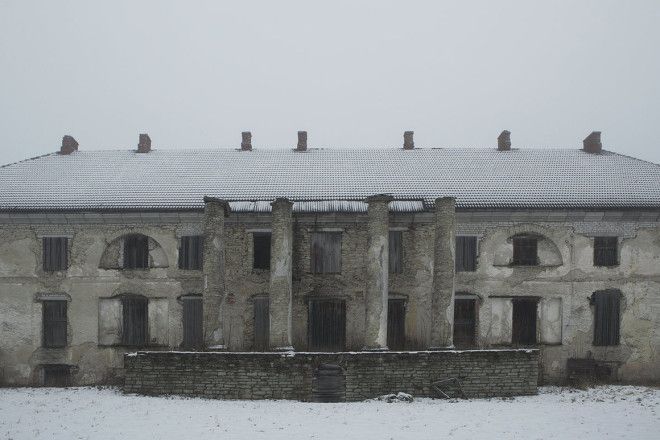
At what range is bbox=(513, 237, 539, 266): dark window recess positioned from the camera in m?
18.2

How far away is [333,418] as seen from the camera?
12266mm

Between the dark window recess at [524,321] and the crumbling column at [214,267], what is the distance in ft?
34.7

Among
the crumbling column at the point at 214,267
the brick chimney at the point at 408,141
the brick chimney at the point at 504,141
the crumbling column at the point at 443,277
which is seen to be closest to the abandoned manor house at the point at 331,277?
the crumbling column at the point at 443,277

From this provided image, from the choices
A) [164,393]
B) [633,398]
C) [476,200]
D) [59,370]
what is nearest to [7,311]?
[59,370]

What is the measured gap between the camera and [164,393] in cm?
1441

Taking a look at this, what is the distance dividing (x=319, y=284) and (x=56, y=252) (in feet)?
32.6

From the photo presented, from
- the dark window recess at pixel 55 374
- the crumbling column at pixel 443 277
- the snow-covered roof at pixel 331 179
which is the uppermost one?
→ the snow-covered roof at pixel 331 179

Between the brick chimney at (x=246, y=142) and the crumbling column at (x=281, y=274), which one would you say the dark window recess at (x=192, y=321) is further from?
the brick chimney at (x=246, y=142)

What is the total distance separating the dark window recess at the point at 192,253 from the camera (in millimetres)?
18250

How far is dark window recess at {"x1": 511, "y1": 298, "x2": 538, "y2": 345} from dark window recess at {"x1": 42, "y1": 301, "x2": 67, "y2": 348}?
16.7m

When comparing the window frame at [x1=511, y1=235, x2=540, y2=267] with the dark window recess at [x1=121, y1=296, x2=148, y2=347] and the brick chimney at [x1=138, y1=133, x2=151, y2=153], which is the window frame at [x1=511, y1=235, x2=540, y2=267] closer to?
the dark window recess at [x1=121, y1=296, x2=148, y2=347]

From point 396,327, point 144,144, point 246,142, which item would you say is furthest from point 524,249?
point 144,144

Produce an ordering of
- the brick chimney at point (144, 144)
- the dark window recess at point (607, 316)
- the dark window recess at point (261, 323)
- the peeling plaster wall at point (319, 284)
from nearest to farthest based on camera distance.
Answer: the dark window recess at point (607, 316) < the peeling plaster wall at point (319, 284) < the dark window recess at point (261, 323) < the brick chimney at point (144, 144)

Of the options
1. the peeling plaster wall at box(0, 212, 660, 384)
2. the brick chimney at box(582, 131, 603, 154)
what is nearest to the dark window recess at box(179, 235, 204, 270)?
the peeling plaster wall at box(0, 212, 660, 384)
